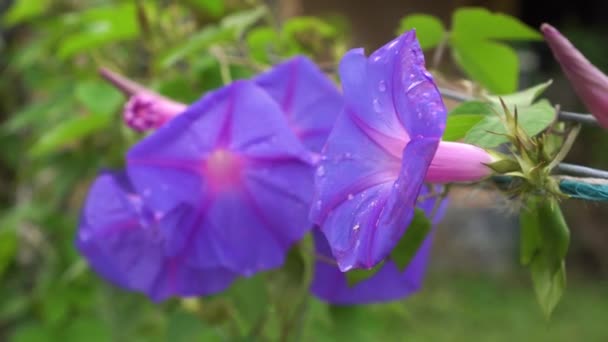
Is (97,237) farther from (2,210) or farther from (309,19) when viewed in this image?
(2,210)

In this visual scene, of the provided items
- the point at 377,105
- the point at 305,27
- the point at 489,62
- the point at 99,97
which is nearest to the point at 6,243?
the point at 99,97

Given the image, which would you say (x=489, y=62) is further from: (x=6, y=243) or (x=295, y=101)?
(x=6, y=243)

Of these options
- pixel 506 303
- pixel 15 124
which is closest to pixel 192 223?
pixel 15 124

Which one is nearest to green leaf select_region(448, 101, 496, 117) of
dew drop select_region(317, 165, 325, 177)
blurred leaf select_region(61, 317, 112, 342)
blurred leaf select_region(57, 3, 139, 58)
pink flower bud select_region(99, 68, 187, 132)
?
dew drop select_region(317, 165, 325, 177)

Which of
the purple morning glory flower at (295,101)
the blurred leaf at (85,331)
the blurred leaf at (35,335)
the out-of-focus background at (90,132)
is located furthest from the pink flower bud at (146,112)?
the blurred leaf at (35,335)

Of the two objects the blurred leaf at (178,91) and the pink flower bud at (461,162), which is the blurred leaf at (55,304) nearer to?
the blurred leaf at (178,91)

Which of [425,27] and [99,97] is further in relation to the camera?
[99,97]
